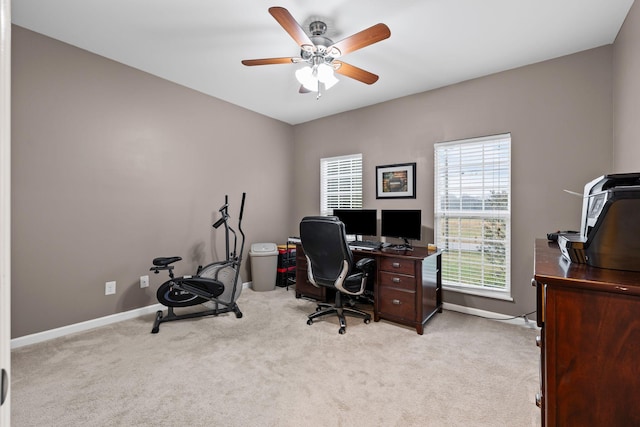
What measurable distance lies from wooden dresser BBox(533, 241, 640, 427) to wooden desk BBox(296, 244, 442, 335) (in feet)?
6.55

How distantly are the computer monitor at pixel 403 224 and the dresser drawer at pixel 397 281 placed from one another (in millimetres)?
539

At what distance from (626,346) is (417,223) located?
2567 millimetres

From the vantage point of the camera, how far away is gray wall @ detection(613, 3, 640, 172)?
207 centimetres

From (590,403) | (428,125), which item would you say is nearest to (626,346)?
(590,403)

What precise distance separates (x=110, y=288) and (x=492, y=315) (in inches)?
160

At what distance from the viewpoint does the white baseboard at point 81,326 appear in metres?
2.55

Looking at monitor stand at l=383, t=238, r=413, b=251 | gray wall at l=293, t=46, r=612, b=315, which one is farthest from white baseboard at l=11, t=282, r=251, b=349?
gray wall at l=293, t=46, r=612, b=315


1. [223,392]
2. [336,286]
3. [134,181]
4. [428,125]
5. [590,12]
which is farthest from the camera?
[428,125]

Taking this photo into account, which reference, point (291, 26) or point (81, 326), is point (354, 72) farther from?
point (81, 326)

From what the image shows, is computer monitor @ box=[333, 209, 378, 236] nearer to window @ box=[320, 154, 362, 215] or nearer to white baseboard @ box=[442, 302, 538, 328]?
window @ box=[320, 154, 362, 215]

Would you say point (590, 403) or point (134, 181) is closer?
point (590, 403)

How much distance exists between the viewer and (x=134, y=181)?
10.6 feet

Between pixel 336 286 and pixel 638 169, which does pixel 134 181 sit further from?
pixel 638 169

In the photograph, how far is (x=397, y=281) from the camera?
3018mm
